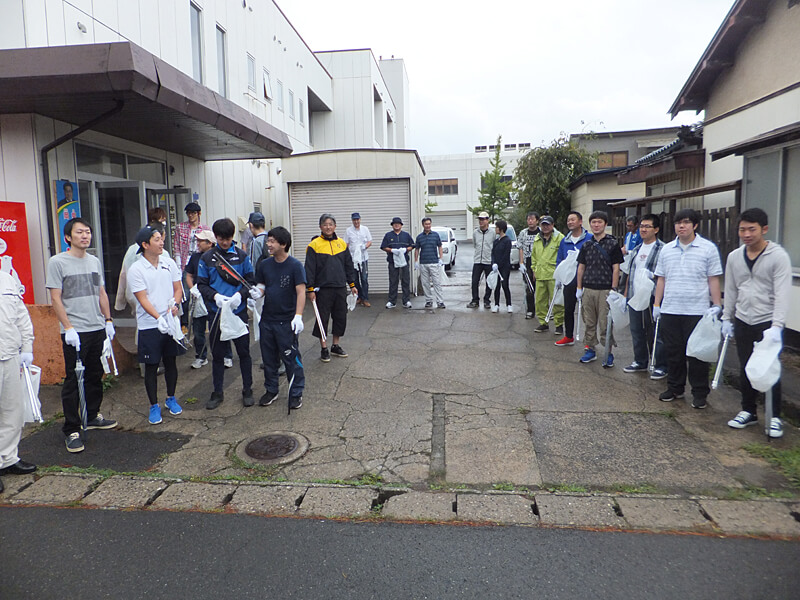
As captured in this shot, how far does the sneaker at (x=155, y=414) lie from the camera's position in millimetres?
5375

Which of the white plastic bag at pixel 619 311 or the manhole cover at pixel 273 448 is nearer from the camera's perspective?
the manhole cover at pixel 273 448

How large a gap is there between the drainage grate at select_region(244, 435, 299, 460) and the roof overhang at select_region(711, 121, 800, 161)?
644 centimetres

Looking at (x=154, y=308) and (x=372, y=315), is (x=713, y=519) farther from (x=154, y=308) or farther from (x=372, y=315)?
(x=372, y=315)

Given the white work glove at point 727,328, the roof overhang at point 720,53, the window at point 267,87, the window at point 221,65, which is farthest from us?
the window at point 267,87

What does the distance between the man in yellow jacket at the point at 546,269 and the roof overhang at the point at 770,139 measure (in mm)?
2555

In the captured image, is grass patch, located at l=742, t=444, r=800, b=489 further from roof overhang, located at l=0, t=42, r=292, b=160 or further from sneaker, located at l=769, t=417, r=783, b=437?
roof overhang, located at l=0, t=42, r=292, b=160

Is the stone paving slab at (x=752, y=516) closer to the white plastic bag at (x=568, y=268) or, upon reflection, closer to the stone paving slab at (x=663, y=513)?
the stone paving slab at (x=663, y=513)

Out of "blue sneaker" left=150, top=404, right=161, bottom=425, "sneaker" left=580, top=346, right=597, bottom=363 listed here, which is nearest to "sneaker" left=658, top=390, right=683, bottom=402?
"sneaker" left=580, top=346, right=597, bottom=363

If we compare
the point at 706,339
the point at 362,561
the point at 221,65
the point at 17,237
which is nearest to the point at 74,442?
the point at 17,237

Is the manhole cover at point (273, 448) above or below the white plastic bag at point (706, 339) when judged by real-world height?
below

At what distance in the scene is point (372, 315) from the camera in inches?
431

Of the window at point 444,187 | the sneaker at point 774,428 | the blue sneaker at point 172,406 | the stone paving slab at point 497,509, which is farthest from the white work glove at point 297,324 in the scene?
the window at point 444,187

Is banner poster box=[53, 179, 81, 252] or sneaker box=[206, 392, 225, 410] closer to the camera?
sneaker box=[206, 392, 225, 410]

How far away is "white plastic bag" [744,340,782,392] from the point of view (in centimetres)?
443
